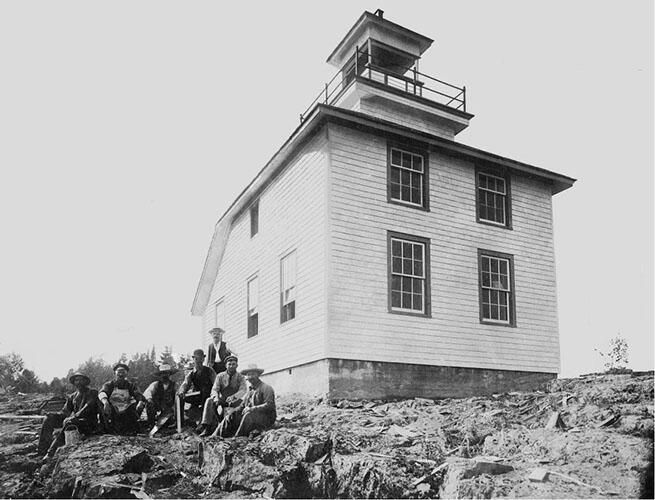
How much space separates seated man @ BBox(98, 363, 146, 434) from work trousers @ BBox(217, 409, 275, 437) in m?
2.02

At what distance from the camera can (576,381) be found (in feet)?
46.4

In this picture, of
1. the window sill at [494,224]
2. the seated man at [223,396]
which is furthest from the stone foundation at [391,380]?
the window sill at [494,224]

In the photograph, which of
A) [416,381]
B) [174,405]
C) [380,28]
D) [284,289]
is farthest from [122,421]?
[380,28]

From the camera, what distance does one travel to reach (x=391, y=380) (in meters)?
15.3

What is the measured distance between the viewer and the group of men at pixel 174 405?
1128cm

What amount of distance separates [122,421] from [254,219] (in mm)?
9538

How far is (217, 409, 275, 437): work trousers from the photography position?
11.0 m

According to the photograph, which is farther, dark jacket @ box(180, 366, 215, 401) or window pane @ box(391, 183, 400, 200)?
window pane @ box(391, 183, 400, 200)

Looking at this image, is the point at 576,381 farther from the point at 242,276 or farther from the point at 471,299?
the point at 242,276

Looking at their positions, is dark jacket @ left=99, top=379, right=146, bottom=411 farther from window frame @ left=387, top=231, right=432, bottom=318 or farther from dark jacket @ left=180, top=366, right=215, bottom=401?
window frame @ left=387, top=231, right=432, bottom=318

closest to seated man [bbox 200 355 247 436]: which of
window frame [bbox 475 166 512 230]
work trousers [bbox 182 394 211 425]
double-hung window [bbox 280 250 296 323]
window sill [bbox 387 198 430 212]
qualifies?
work trousers [bbox 182 394 211 425]

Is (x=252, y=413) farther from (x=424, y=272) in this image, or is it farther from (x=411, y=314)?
(x=424, y=272)

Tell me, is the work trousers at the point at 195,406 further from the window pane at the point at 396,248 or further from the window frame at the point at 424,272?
the window pane at the point at 396,248

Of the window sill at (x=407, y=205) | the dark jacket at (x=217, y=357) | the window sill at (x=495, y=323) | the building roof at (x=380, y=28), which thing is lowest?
the dark jacket at (x=217, y=357)
